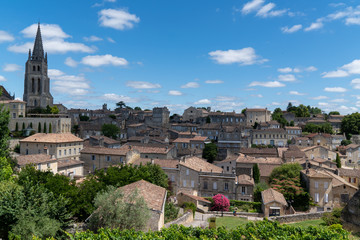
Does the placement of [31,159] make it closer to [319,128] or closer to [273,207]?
[273,207]

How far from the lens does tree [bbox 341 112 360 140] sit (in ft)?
271

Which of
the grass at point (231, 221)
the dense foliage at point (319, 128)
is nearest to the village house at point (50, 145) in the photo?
the grass at point (231, 221)

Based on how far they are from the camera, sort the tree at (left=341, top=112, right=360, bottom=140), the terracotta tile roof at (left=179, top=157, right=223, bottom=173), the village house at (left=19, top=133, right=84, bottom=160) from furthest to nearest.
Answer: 1. the tree at (left=341, top=112, right=360, bottom=140)
2. the village house at (left=19, top=133, right=84, bottom=160)
3. the terracotta tile roof at (left=179, top=157, right=223, bottom=173)

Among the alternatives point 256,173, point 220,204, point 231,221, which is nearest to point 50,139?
point 220,204

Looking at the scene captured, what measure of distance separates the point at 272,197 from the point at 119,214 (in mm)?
22265

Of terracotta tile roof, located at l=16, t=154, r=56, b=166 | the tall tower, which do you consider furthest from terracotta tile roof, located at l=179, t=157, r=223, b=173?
the tall tower

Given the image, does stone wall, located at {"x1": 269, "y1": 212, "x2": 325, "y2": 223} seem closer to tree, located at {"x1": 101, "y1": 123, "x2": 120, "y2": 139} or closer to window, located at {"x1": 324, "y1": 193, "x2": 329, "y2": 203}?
window, located at {"x1": 324, "y1": 193, "x2": 329, "y2": 203}

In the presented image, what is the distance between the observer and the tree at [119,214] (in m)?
15.9

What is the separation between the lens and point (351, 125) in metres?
83.4

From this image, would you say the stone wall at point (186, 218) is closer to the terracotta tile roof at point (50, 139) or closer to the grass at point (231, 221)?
the grass at point (231, 221)

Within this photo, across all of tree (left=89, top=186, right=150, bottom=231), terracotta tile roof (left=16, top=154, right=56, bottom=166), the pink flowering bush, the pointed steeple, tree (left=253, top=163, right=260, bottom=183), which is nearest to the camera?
tree (left=89, top=186, right=150, bottom=231)

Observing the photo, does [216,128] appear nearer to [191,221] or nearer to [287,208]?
[287,208]

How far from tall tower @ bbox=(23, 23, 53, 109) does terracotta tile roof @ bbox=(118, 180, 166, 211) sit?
70.8m

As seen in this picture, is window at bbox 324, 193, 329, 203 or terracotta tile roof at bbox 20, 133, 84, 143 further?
terracotta tile roof at bbox 20, 133, 84, 143
